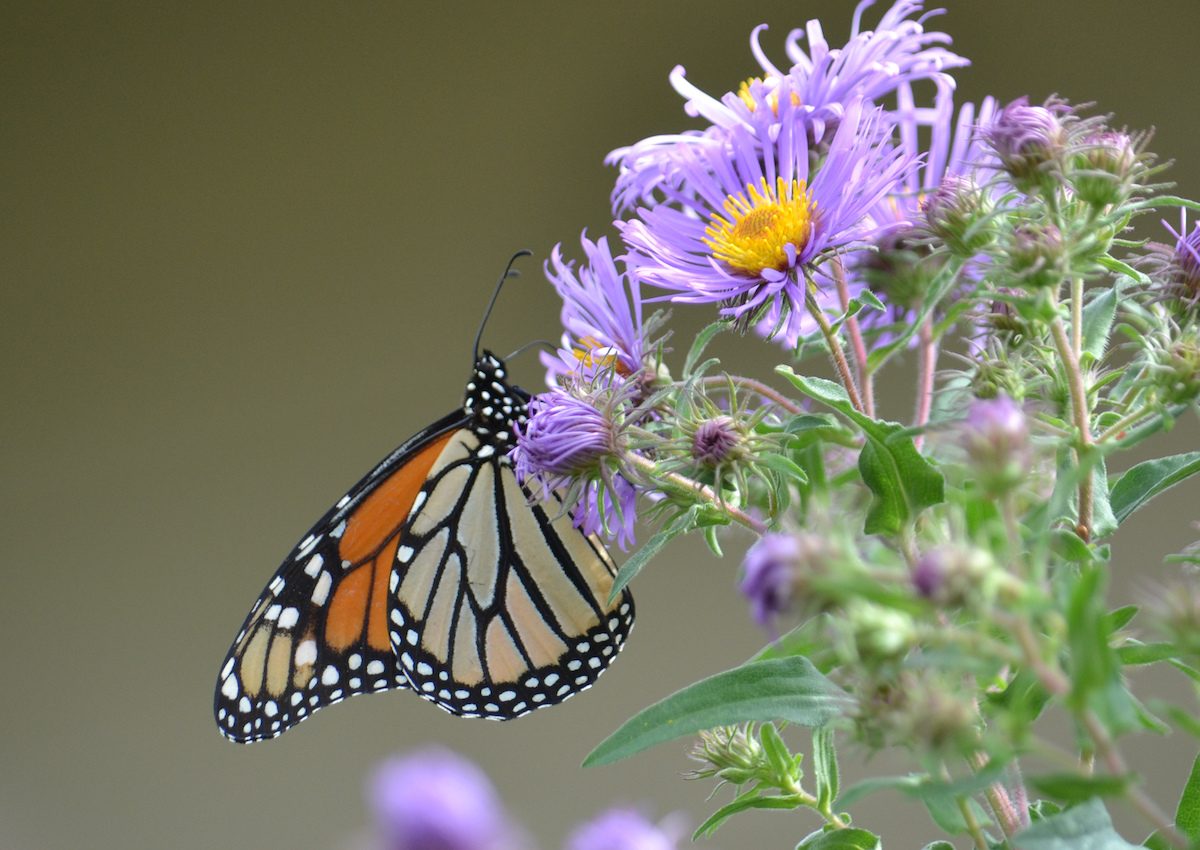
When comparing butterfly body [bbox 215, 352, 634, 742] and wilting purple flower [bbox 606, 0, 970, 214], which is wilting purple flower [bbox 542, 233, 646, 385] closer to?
wilting purple flower [bbox 606, 0, 970, 214]

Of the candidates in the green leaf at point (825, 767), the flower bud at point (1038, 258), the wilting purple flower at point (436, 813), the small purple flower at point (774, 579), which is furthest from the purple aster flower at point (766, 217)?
the wilting purple flower at point (436, 813)

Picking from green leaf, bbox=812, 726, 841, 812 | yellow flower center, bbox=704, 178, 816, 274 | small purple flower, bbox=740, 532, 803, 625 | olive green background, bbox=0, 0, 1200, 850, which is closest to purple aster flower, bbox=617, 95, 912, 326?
yellow flower center, bbox=704, 178, 816, 274

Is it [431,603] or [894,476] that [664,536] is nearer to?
[894,476]

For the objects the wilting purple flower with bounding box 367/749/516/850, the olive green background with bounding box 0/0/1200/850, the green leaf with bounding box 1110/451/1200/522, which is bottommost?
the green leaf with bounding box 1110/451/1200/522

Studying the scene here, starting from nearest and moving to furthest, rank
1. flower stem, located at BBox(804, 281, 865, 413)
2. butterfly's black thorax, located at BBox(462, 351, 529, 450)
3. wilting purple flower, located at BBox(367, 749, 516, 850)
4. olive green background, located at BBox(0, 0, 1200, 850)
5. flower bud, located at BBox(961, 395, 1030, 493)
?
wilting purple flower, located at BBox(367, 749, 516, 850)
flower bud, located at BBox(961, 395, 1030, 493)
flower stem, located at BBox(804, 281, 865, 413)
butterfly's black thorax, located at BBox(462, 351, 529, 450)
olive green background, located at BBox(0, 0, 1200, 850)

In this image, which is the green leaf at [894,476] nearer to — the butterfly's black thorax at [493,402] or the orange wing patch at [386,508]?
the butterfly's black thorax at [493,402]

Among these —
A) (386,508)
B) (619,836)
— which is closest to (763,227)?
(619,836)
